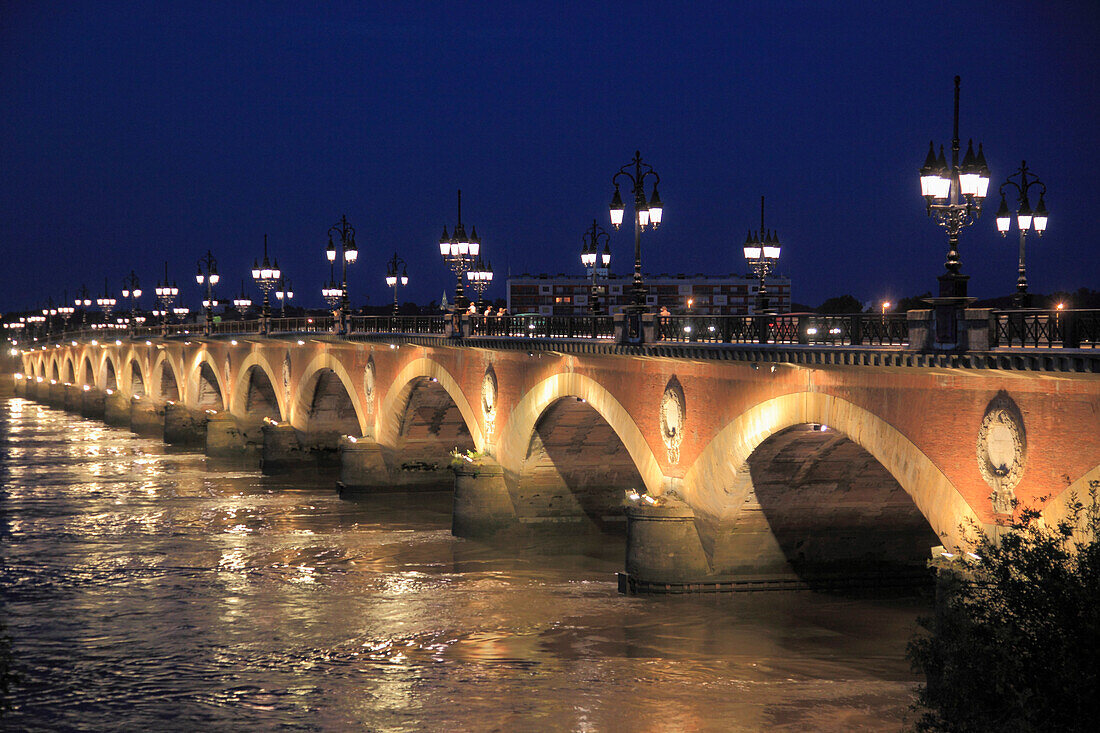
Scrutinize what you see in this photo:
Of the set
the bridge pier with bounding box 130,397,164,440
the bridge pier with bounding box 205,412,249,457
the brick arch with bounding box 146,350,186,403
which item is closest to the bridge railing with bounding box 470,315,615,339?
the bridge pier with bounding box 205,412,249,457

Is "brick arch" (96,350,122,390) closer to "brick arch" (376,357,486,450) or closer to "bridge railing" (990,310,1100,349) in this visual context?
"brick arch" (376,357,486,450)

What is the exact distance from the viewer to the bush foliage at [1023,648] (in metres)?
10.8

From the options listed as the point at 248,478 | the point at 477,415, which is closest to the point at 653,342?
the point at 477,415

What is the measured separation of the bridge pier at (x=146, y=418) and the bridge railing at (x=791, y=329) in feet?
174

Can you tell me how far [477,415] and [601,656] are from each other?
1358cm

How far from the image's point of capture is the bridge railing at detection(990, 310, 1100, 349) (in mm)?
13328

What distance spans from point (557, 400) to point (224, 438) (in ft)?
97.9

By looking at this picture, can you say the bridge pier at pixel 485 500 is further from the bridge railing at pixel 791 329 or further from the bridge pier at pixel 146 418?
the bridge pier at pixel 146 418

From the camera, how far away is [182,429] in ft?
203

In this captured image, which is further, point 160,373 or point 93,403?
point 93,403

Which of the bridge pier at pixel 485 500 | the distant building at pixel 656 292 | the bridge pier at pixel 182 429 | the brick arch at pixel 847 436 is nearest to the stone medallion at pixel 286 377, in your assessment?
the bridge pier at pixel 182 429

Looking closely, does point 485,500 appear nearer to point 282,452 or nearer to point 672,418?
point 672,418

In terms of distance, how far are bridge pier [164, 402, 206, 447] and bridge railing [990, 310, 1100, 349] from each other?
51.7 meters

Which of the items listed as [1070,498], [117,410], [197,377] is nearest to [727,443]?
[1070,498]
